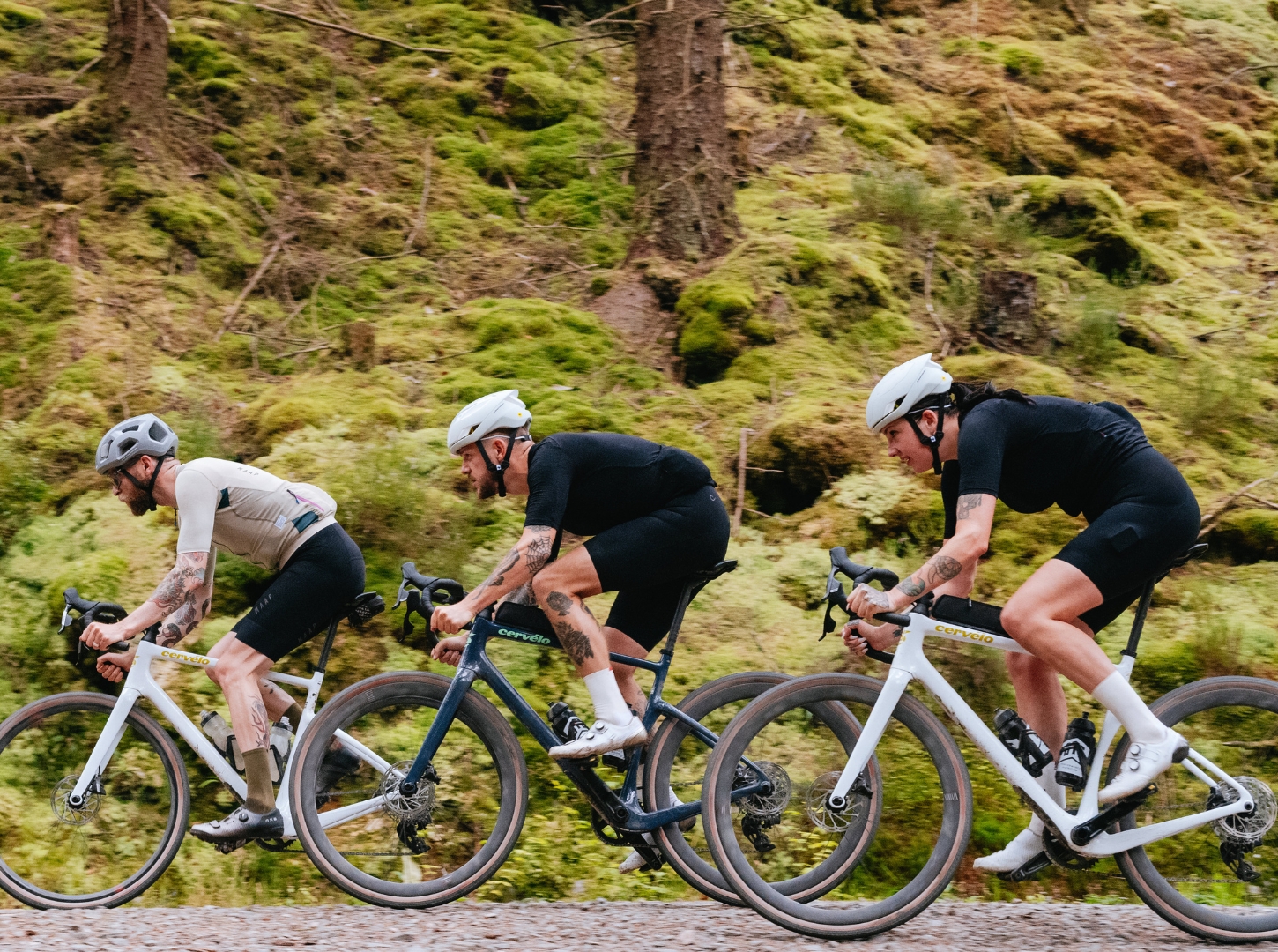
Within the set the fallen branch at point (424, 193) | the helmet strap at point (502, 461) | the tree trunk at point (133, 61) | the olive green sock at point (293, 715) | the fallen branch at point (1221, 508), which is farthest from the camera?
the fallen branch at point (424, 193)

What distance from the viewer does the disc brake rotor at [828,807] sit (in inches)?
195

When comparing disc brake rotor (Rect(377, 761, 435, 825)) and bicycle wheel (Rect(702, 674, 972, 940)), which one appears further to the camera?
disc brake rotor (Rect(377, 761, 435, 825))

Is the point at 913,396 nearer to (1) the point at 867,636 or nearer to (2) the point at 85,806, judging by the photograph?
(1) the point at 867,636

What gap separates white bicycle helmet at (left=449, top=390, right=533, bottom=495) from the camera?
532cm

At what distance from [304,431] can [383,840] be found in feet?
13.1

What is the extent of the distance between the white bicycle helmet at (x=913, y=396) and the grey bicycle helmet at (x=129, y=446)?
11.3ft

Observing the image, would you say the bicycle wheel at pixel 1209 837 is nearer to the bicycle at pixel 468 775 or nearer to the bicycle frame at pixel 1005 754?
the bicycle frame at pixel 1005 754

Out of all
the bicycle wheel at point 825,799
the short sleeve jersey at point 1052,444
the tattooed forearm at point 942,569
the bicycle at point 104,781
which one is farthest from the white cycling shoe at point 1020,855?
the bicycle at point 104,781

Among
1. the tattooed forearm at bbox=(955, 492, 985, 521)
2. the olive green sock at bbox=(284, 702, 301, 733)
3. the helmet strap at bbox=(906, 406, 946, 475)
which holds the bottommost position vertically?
the olive green sock at bbox=(284, 702, 301, 733)

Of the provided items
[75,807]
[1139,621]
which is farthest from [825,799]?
[75,807]

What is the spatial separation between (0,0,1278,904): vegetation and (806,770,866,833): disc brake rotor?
1.84 meters

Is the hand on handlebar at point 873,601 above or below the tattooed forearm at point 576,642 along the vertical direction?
above

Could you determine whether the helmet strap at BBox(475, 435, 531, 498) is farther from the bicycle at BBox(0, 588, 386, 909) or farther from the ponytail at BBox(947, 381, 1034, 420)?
the ponytail at BBox(947, 381, 1034, 420)

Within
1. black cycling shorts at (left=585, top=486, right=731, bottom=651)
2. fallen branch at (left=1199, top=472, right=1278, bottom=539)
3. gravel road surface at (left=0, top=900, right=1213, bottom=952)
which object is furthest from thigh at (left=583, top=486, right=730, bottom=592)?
fallen branch at (left=1199, top=472, right=1278, bottom=539)
